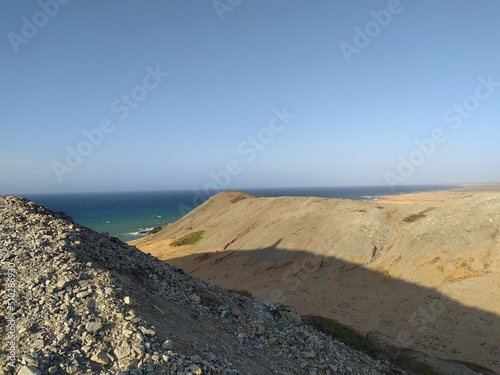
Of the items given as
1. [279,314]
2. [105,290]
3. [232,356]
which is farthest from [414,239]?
[105,290]

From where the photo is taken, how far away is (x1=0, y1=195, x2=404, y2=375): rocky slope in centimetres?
675

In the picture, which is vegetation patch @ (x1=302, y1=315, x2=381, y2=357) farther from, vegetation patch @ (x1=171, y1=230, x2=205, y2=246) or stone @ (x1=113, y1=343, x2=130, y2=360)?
vegetation patch @ (x1=171, y1=230, x2=205, y2=246)

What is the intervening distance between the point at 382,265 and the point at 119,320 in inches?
974

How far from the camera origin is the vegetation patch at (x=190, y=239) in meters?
43.8

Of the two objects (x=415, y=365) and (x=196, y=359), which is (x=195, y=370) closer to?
(x=196, y=359)

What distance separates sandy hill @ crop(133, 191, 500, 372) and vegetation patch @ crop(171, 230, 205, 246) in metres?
1.56

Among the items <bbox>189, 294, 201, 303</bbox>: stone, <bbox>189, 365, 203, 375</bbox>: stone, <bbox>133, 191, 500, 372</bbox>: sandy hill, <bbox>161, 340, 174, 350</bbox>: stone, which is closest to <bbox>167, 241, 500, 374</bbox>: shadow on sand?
<bbox>133, 191, 500, 372</bbox>: sandy hill

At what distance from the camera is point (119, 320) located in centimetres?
775

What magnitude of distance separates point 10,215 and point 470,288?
88.9 feet

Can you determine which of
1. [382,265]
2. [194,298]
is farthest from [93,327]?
[382,265]

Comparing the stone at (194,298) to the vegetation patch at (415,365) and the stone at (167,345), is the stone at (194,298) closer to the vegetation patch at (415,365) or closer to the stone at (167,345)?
the stone at (167,345)

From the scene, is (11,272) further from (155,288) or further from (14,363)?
(155,288)

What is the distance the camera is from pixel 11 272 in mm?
8672

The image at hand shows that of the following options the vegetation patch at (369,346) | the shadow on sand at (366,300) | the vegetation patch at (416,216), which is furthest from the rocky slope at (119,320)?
the vegetation patch at (416,216)
